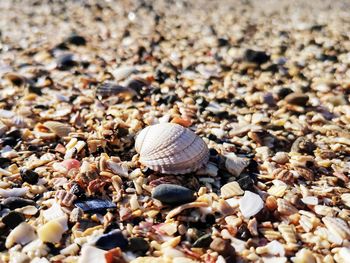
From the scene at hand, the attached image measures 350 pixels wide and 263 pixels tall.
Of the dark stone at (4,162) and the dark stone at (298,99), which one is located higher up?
the dark stone at (298,99)

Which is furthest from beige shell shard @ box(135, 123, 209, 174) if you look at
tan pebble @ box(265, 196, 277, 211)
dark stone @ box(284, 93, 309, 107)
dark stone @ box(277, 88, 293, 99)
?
dark stone @ box(277, 88, 293, 99)

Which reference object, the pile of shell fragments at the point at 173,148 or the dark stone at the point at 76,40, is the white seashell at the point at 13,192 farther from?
the dark stone at the point at 76,40

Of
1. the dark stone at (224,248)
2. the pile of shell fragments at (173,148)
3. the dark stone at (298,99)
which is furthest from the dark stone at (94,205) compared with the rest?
the dark stone at (298,99)

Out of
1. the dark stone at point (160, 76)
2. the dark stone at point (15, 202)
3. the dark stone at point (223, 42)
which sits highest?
the dark stone at point (223, 42)

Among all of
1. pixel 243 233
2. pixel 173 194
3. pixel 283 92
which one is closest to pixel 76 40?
pixel 283 92

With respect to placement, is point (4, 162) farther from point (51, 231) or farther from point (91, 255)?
point (91, 255)

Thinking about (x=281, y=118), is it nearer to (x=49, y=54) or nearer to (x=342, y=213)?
(x=342, y=213)
